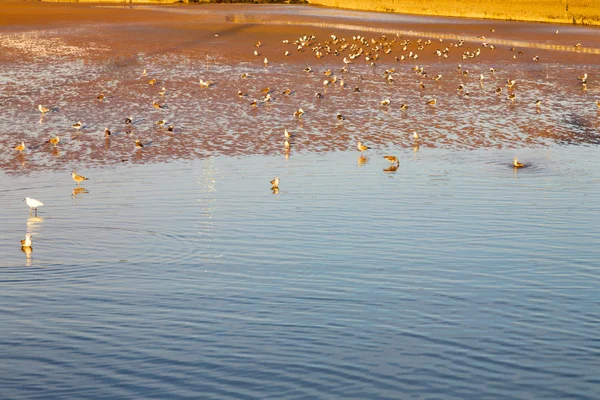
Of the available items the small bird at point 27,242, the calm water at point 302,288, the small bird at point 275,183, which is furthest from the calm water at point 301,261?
the small bird at point 275,183

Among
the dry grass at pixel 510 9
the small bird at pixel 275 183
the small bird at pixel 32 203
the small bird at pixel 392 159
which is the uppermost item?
the dry grass at pixel 510 9

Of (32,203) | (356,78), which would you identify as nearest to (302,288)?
(32,203)

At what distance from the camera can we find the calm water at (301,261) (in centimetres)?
779

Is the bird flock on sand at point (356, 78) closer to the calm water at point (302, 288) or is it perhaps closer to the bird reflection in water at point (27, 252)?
the bird reflection in water at point (27, 252)

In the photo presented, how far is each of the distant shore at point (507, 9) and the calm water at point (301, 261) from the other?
25.6m

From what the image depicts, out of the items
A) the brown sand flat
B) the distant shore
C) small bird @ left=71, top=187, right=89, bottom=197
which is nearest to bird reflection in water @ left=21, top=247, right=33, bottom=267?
small bird @ left=71, top=187, right=89, bottom=197

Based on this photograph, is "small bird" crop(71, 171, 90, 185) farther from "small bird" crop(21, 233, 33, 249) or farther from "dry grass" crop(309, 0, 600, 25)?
"dry grass" crop(309, 0, 600, 25)

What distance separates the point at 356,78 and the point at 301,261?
1818 cm

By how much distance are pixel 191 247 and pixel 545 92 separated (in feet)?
56.2

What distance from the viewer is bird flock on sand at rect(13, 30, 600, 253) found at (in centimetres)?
1810

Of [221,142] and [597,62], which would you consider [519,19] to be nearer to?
[597,62]

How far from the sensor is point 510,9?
160 feet

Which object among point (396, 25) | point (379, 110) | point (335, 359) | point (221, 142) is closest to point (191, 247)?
point (335, 359)

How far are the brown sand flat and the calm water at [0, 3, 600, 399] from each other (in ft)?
0.56
